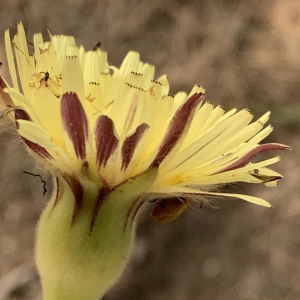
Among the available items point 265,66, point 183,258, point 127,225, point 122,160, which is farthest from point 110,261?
point 265,66

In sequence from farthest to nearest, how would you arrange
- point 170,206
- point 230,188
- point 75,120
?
point 230,188
point 170,206
point 75,120

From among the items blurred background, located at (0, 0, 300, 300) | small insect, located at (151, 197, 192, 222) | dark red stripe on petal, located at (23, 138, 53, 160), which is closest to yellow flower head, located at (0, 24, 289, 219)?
dark red stripe on petal, located at (23, 138, 53, 160)

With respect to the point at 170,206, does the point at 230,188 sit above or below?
above

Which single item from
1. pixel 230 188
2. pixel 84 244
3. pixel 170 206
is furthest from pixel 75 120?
pixel 230 188

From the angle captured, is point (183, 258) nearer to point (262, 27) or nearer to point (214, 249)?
point (214, 249)

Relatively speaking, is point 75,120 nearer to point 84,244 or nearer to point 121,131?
point 121,131

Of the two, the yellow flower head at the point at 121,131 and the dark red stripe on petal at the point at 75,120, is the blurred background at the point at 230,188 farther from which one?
the dark red stripe on petal at the point at 75,120
